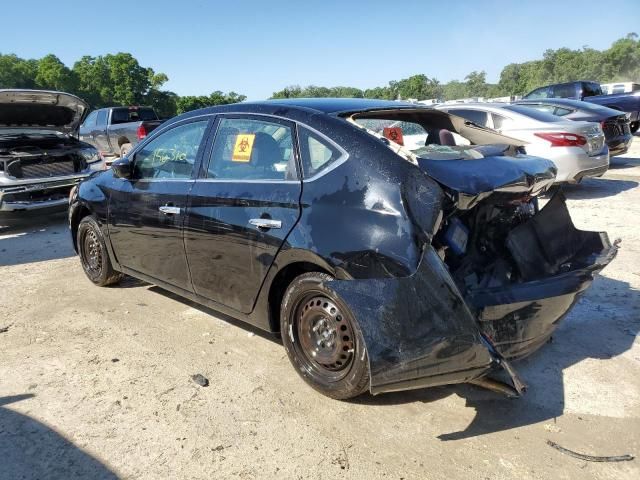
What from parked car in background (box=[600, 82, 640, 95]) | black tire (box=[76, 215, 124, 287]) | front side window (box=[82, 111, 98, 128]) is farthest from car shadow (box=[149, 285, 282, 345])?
parked car in background (box=[600, 82, 640, 95])

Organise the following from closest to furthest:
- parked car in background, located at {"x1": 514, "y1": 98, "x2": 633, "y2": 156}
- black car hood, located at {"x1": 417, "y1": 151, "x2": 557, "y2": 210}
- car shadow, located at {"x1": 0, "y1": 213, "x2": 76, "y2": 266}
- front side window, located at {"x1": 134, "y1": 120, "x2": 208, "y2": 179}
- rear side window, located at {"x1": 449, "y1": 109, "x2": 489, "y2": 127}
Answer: black car hood, located at {"x1": 417, "y1": 151, "x2": 557, "y2": 210}
front side window, located at {"x1": 134, "y1": 120, "x2": 208, "y2": 179}
car shadow, located at {"x1": 0, "y1": 213, "x2": 76, "y2": 266}
rear side window, located at {"x1": 449, "y1": 109, "x2": 489, "y2": 127}
parked car in background, located at {"x1": 514, "y1": 98, "x2": 633, "y2": 156}

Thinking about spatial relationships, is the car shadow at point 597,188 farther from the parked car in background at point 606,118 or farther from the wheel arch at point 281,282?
the wheel arch at point 281,282

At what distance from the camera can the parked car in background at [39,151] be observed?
7113mm

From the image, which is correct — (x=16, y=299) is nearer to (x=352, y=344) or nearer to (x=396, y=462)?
(x=352, y=344)

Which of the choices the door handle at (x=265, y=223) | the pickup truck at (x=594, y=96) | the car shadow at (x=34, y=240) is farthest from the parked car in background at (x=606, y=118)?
the car shadow at (x=34, y=240)

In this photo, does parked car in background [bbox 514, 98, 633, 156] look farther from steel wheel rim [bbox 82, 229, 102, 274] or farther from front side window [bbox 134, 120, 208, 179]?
steel wheel rim [bbox 82, 229, 102, 274]

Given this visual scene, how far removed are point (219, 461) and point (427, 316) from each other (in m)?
1.23

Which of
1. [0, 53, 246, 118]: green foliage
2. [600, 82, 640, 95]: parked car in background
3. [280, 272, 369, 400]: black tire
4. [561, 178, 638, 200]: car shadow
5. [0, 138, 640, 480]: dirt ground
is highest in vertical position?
[0, 53, 246, 118]: green foliage

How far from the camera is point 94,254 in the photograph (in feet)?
16.1

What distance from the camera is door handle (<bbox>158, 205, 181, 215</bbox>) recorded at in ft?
12.0

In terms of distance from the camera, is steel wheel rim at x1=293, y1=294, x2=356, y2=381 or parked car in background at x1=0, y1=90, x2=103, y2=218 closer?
steel wheel rim at x1=293, y1=294, x2=356, y2=381

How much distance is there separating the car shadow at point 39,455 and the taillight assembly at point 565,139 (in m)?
7.50

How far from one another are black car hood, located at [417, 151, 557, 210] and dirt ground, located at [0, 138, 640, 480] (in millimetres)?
1176

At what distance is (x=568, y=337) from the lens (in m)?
3.60
